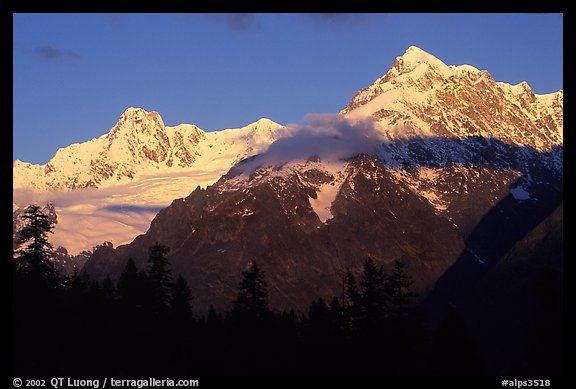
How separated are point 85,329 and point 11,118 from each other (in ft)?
97.6

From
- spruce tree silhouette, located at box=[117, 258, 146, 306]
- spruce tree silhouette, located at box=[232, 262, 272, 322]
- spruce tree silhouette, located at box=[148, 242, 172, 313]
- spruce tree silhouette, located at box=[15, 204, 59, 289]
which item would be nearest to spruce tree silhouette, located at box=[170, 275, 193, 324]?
spruce tree silhouette, located at box=[148, 242, 172, 313]

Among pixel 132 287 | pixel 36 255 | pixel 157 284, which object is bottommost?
pixel 157 284

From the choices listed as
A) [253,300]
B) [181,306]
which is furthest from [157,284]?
[253,300]

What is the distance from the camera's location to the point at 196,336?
74875 mm

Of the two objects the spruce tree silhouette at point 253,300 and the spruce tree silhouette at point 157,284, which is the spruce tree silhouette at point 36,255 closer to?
the spruce tree silhouette at point 157,284

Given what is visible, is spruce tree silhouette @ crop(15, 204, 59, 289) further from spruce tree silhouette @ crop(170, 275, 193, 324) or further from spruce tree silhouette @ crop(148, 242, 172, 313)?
spruce tree silhouette @ crop(170, 275, 193, 324)

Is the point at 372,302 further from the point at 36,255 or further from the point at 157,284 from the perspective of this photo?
the point at 36,255

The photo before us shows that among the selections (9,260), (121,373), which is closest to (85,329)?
(121,373)

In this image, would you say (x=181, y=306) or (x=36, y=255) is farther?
(x=36, y=255)

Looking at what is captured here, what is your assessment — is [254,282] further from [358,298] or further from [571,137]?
[571,137]

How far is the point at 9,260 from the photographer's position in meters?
41.8

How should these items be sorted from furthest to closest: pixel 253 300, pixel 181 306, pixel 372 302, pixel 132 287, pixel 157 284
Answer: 1. pixel 253 300
2. pixel 132 287
3. pixel 181 306
4. pixel 157 284
5. pixel 372 302

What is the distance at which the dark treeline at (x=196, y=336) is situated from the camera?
6481cm

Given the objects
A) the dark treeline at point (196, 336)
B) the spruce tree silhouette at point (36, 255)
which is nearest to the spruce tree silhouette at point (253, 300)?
the dark treeline at point (196, 336)
